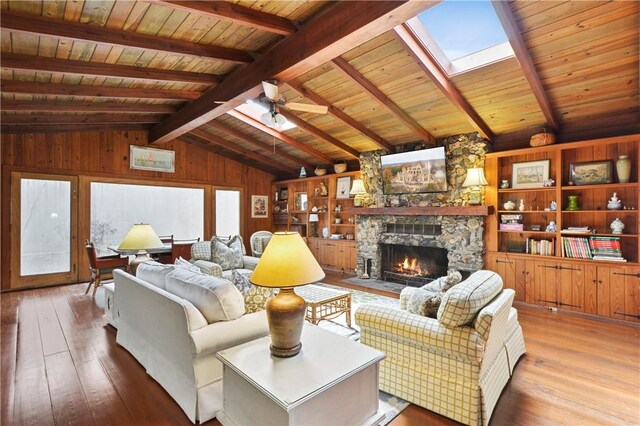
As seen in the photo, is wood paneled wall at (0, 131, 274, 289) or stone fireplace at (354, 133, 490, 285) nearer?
stone fireplace at (354, 133, 490, 285)

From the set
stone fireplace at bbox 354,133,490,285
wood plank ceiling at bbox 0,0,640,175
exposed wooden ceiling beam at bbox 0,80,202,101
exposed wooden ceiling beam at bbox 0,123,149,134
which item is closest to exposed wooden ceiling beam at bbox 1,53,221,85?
wood plank ceiling at bbox 0,0,640,175

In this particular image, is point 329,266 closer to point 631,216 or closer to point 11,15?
point 631,216

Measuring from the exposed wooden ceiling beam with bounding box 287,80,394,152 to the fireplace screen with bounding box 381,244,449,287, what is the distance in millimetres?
2077

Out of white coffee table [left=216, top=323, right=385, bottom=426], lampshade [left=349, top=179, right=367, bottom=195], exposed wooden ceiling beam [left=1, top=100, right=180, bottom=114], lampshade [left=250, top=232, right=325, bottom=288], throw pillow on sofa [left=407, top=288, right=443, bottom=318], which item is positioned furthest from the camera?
lampshade [left=349, top=179, right=367, bottom=195]

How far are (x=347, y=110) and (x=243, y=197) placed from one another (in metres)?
4.54

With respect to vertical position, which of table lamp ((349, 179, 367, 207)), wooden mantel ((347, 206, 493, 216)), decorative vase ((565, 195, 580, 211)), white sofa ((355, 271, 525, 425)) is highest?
table lamp ((349, 179, 367, 207))

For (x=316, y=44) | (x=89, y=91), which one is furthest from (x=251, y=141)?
(x=316, y=44)

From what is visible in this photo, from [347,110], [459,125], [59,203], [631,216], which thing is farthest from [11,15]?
[631,216]

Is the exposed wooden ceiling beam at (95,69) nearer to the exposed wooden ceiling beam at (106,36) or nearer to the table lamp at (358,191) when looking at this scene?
the exposed wooden ceiling beam at (106,36)

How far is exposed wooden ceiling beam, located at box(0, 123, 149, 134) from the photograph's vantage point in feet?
17.4

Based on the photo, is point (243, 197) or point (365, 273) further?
point (243, 197)

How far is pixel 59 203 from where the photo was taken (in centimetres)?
589

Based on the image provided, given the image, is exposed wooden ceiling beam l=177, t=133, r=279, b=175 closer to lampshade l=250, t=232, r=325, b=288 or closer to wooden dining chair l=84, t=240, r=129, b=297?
wooden dining chair l=84, t=240, r=129, b=297

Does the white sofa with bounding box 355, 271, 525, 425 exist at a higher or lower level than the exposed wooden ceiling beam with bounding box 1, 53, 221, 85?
lower
